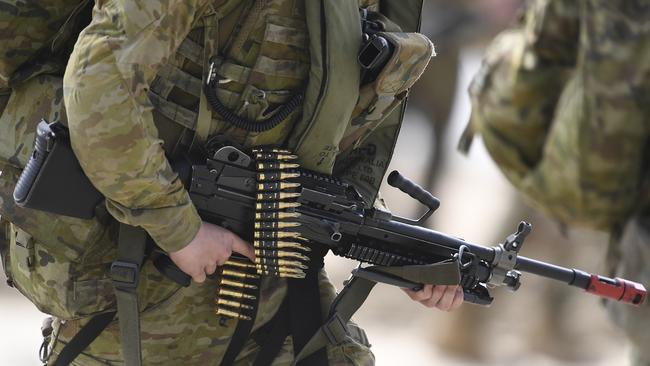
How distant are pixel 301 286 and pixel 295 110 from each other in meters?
0.46

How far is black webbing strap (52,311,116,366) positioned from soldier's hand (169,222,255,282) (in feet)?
0.89

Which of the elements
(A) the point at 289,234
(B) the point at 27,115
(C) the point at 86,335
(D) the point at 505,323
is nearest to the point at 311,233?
(A) the point at 289,234

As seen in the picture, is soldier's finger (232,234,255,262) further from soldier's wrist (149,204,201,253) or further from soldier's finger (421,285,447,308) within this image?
soldier's finger (421,285,447,308)

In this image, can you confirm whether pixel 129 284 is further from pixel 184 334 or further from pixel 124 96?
pixel 124 96

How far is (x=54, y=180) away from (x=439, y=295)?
3.16 feet

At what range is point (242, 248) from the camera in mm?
2971

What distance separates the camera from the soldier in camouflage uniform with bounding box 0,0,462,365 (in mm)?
2658

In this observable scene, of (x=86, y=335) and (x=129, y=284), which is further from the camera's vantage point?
(x=86, y=335)

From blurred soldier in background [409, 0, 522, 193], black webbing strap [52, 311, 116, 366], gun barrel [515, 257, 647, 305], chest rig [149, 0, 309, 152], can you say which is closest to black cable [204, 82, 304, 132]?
chest rig [149, 0, 309, 152]

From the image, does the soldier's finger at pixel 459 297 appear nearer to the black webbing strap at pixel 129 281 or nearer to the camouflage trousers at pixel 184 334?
the camouflage trousers at pixel 184 334

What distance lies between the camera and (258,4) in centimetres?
288

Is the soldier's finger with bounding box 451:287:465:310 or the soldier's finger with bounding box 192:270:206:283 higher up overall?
the soldier's finger with bounding box 192:270:206:283

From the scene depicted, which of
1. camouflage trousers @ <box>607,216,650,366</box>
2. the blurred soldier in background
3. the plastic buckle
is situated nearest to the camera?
the plastic buckle

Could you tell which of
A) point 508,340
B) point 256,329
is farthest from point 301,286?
point 508,340
